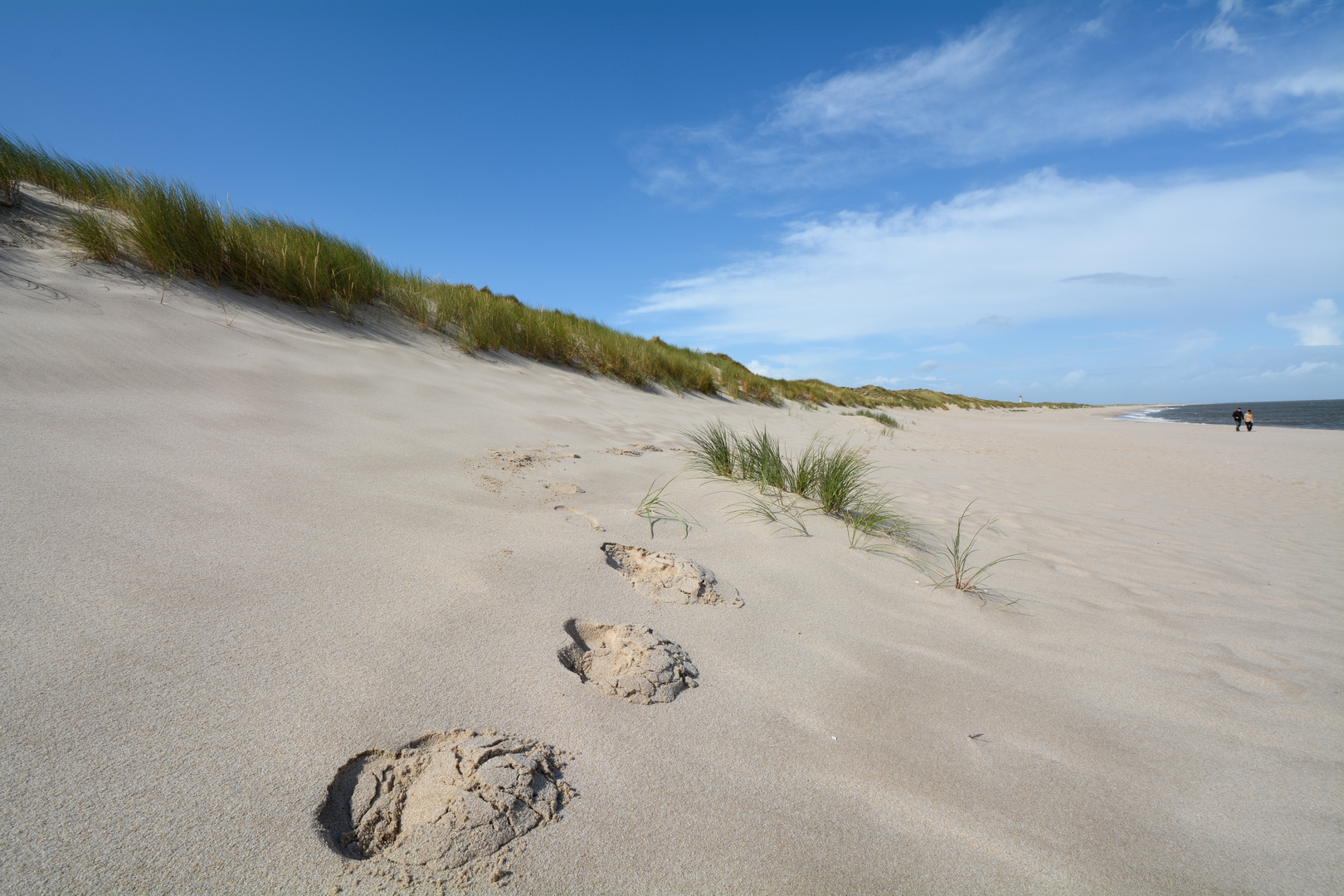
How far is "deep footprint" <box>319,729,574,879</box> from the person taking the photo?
33.5 inches

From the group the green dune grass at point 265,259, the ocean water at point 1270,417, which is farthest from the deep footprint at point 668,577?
the ocean water at point 1270,417

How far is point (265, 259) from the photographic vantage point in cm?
478

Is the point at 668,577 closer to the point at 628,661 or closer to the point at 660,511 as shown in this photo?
the point at 628,661

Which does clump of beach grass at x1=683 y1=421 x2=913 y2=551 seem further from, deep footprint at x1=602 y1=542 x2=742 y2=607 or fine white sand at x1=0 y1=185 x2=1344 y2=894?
deep footprint at x1=602 y1=542 x2=742 y2=607

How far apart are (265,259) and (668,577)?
5.02 meters

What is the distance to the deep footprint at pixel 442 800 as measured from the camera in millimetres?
850

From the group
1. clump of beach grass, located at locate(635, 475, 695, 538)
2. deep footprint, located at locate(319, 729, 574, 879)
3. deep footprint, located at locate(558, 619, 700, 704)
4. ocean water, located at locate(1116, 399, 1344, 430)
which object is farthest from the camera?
ocean water, located at locate(1116, 399, 1344, 430)

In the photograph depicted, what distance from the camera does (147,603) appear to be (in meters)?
1.17

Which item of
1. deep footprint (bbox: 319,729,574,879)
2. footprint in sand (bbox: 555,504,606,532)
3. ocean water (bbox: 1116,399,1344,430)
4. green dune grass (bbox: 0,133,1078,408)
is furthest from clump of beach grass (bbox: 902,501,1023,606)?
ocean water (bbox: 1116,399,1344,430)

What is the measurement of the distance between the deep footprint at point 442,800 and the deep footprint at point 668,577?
2.42 ft

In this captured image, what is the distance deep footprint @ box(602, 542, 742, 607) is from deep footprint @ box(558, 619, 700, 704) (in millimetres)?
247

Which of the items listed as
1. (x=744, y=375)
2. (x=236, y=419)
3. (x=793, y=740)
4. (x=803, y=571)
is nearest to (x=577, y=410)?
(x=236, y=419)

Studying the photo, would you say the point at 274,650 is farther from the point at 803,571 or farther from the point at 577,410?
the point at 577,410

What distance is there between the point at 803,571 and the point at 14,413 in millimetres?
2774
